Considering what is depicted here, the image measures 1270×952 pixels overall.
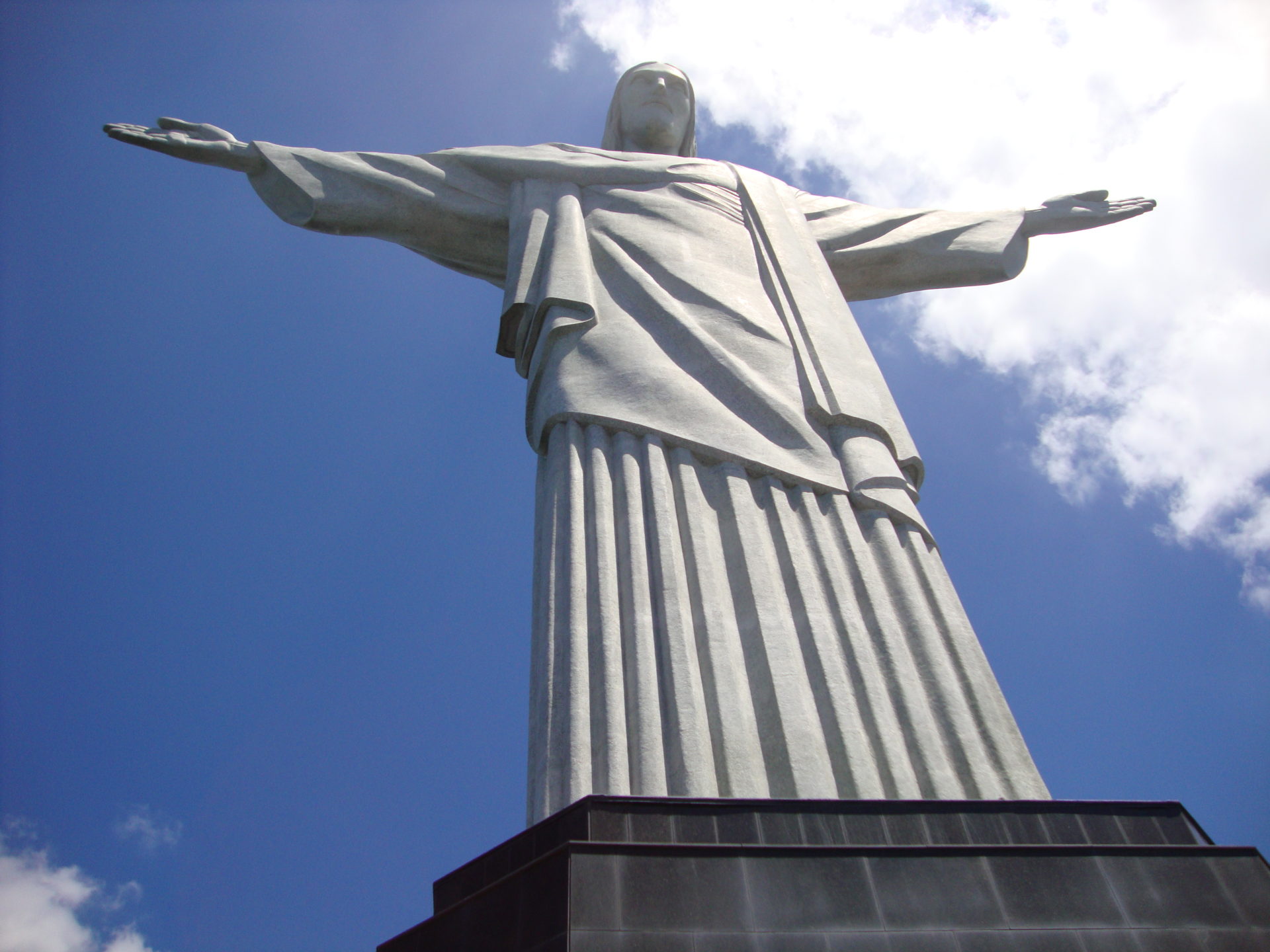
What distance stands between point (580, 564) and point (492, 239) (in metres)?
3.76

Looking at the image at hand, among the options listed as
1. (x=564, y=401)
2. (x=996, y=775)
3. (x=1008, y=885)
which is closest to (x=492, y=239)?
(x=564, y=401)

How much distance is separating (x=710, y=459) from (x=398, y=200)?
140 inches

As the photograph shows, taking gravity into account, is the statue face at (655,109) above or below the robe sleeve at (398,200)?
above

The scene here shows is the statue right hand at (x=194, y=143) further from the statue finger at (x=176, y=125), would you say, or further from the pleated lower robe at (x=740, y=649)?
the pleated lower robe at (x=740, y=649)

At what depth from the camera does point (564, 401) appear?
5.87m

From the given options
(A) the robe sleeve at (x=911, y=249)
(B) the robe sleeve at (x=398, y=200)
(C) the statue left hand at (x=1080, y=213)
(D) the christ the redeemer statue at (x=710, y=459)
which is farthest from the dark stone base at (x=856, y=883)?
(C) the statue left hand at (x=1080, y=213)

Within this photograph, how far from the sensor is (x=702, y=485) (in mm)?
5496

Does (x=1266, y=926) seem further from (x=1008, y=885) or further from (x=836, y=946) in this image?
(x=836, y=946)

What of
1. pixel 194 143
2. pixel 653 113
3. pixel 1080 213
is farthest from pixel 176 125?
pixel 1080 213

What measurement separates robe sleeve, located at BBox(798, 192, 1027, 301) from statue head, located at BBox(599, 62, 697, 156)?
123 cm

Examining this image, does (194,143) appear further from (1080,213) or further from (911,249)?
(1080,213)

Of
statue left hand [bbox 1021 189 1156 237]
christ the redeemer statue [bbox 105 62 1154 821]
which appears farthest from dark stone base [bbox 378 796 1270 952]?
statue left hand [bbox 1021 189 1156 237]

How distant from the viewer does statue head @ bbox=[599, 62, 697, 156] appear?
29.9 ft

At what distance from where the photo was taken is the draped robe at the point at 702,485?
4367 millimetres
